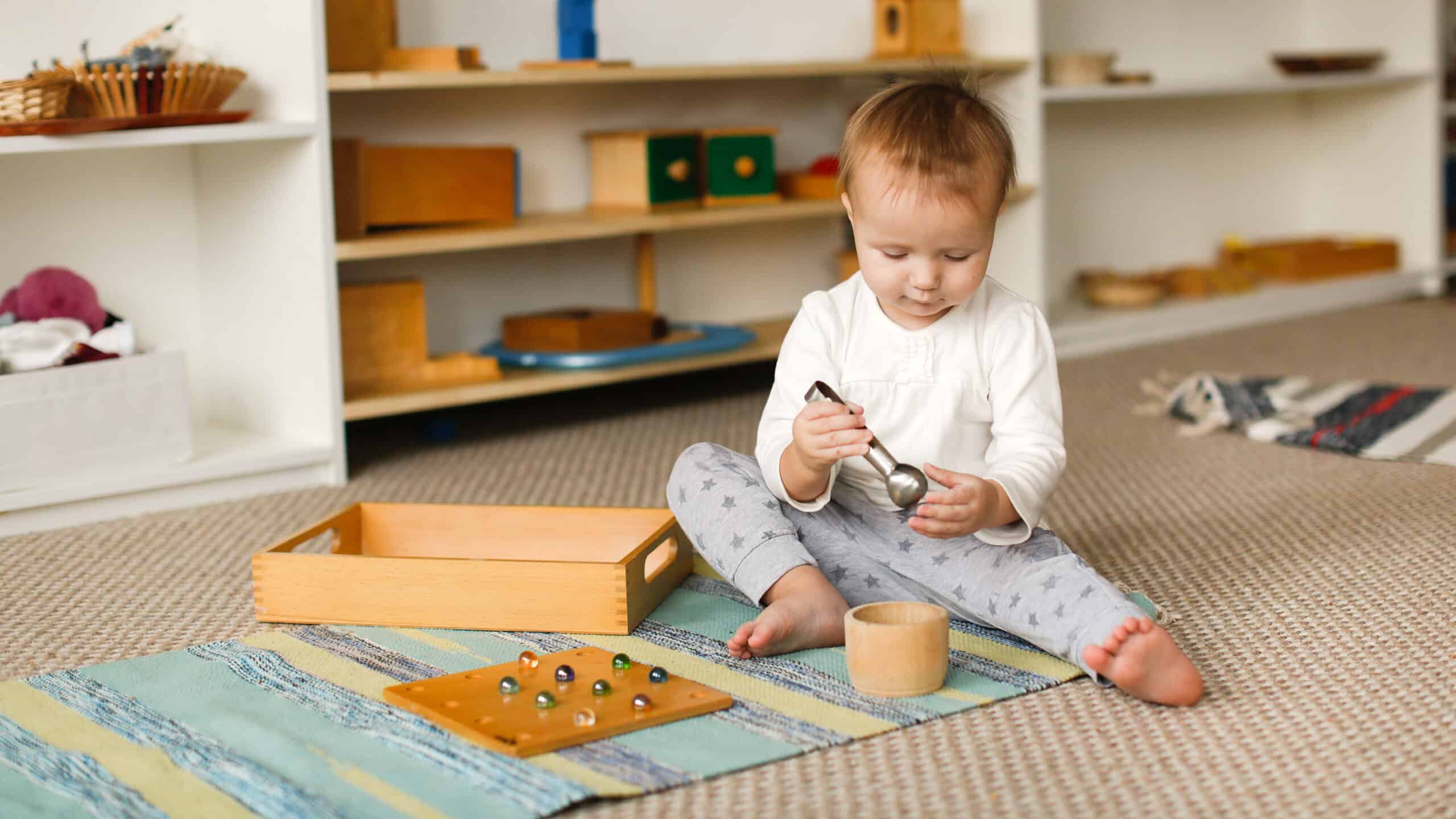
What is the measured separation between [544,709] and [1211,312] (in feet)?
7.05

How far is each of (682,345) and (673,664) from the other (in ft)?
3.41

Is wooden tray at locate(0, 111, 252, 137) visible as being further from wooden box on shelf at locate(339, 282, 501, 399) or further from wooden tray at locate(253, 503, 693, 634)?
wooden tray at locate(253, 503, 693, 634)

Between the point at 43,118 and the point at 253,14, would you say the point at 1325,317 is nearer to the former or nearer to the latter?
the point at 253,14

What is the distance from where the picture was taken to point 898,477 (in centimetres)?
102

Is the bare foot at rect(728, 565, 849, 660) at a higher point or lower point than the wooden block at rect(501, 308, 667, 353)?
lower

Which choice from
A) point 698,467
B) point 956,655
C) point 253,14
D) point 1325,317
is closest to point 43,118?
point 253,14

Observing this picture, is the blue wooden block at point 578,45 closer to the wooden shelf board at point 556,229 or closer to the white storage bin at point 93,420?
the wooden shelf board at point 556,229

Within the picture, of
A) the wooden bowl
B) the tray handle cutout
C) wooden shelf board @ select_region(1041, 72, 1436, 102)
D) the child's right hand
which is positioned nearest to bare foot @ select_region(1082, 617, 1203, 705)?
the child's right hand

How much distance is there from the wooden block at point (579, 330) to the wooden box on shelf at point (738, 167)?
23 cm

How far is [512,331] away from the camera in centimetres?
210

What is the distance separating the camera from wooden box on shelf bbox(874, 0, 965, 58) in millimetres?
2375

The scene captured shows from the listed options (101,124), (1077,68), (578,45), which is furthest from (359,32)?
(1077,68)

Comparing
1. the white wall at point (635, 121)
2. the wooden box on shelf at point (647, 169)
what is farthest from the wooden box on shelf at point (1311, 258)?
the wooden box on shelf at point (647, 169)

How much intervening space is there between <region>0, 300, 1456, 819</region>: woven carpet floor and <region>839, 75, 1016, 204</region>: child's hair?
1.21 feet
